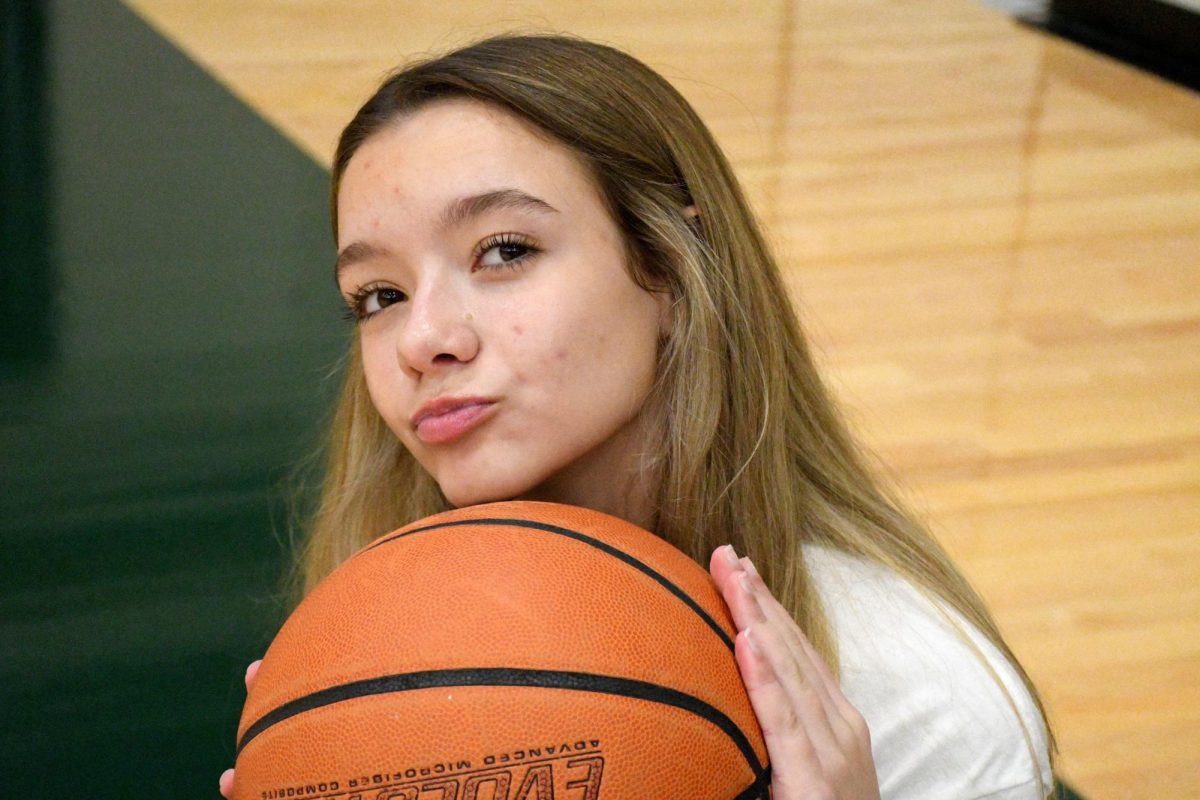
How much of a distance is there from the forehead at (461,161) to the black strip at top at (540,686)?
42 cm

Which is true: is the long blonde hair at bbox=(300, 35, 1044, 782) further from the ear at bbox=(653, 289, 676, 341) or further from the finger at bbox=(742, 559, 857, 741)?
the finger at bbox=(742, 559, 857, 741)

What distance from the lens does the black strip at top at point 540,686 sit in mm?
1021

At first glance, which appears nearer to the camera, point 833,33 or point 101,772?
point 101,772

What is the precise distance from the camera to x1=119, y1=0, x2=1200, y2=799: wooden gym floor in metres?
2.44

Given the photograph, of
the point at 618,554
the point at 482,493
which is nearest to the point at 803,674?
the point at 618,554

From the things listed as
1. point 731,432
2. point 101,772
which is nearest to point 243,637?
point 101,772

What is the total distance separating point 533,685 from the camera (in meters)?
1.02

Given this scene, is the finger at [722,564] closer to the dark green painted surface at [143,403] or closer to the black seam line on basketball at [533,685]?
the black seam line on basketball at [533,685]

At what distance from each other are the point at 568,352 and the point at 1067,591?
151 centimetres

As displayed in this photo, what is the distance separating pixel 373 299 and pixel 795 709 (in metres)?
0.53

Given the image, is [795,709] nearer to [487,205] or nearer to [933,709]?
[933,709]

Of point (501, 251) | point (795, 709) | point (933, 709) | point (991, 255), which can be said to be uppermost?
point (501, 251)

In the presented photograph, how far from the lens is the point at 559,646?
3.42ft

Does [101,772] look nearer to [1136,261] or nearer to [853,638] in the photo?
[853,638]
